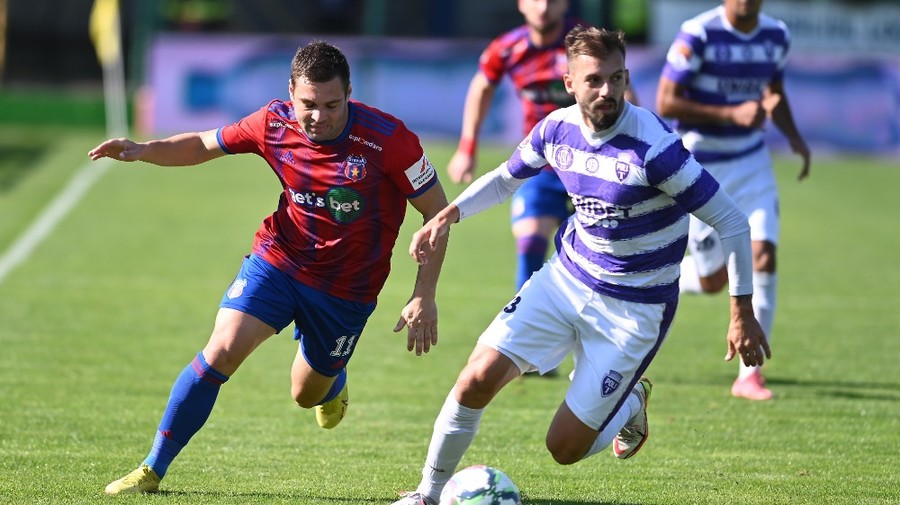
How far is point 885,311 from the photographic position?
1145 centimetres

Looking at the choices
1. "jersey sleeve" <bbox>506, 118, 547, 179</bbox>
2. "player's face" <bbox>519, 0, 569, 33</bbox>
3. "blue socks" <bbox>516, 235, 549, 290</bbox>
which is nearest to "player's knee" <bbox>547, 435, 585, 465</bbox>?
"jersey sleeve" <bbox>506, 118, 547, 179</bbox>

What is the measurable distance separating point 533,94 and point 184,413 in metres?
3.85

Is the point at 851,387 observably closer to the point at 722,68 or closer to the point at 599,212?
the point at 722,68

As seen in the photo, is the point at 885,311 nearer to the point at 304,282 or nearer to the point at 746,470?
the point at 746,470

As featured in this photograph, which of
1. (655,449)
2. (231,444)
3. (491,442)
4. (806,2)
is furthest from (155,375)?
(806,2)

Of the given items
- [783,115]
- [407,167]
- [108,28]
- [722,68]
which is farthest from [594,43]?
[108,28]

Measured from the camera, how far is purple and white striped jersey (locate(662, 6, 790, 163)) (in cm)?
834

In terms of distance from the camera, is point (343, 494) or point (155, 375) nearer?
point (343, 494)

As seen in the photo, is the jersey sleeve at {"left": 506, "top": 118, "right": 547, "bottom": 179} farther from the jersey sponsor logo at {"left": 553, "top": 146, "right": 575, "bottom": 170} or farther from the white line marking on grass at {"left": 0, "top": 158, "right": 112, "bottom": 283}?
the white line marking on grass at {"left": 0, "top": 158, "right": 112, "bottom": 283}

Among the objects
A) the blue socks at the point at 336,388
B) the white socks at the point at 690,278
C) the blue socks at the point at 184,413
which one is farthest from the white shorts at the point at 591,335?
the white socks at the point at 690,278

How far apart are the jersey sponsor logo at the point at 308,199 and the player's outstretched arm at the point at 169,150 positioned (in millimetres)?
411

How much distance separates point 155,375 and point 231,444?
1.88 meters

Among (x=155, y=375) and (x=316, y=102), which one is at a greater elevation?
(x=316, y=102)

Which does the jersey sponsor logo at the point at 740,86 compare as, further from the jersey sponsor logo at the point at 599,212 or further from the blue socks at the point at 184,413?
the blue socks at the point at 184,413
